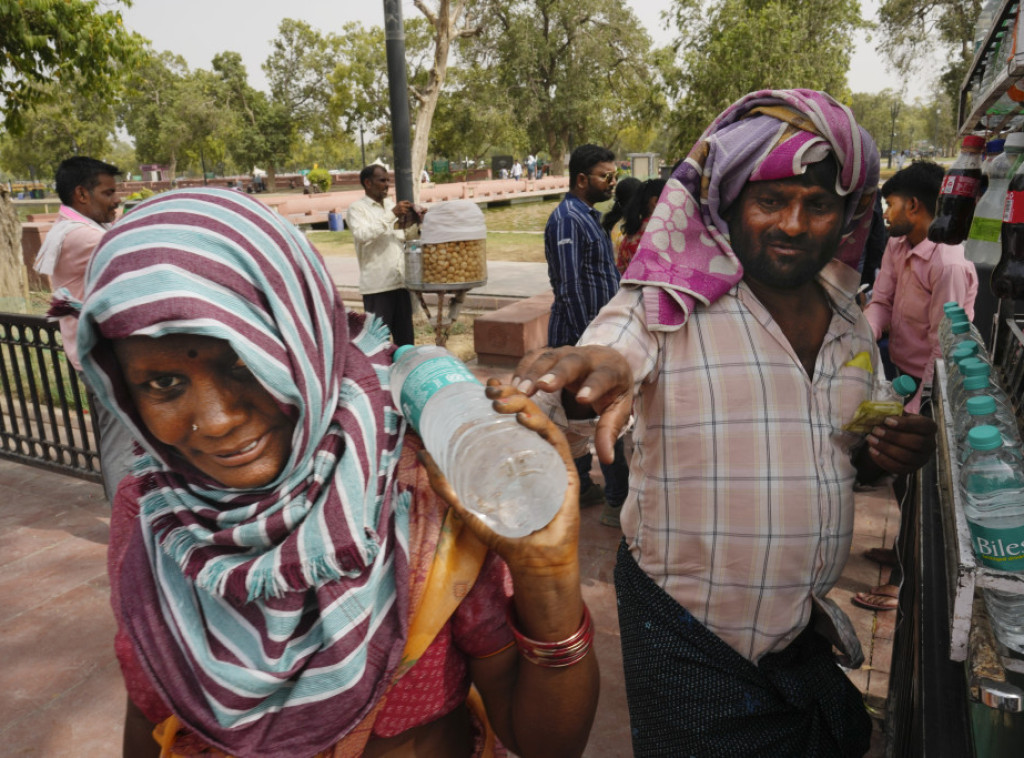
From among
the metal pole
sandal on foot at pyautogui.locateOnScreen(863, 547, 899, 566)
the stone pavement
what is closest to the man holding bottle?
the stone pavement

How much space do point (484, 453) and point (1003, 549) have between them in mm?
882

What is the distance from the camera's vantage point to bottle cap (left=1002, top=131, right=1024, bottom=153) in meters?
1.96

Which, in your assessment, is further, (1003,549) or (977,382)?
(977,382)

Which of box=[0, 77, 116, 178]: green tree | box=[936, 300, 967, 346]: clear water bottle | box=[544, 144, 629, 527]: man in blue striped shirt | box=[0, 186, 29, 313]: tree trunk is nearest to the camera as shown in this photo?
box=[936, 300, 967, 346]: clear water bottle

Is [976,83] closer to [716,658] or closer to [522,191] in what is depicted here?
[716,658]

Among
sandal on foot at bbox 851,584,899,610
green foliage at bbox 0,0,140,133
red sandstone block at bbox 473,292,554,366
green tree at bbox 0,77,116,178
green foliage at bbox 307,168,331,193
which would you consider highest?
green tree at bbox 0,77,116,178

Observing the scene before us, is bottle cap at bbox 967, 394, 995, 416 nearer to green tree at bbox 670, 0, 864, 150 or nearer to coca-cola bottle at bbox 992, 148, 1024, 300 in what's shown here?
coca-cola bottle at bbox 992, 148, 1024, 300

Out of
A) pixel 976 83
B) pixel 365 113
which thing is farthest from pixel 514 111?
pixel 976 83

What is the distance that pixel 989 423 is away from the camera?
1.70m

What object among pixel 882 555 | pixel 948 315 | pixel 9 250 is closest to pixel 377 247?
pixel 882 555

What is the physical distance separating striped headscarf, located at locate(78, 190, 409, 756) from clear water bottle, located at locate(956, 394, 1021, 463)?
3.92 ft

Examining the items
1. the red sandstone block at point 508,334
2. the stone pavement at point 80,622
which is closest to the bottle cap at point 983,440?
the stone pavement at point 80,622

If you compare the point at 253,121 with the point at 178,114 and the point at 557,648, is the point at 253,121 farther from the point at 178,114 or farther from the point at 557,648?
the point at 557,648

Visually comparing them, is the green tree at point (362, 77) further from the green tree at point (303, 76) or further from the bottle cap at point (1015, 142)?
the bottle cap at point (1015, 142)
